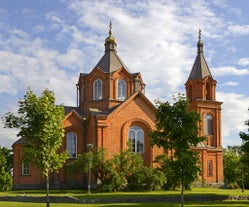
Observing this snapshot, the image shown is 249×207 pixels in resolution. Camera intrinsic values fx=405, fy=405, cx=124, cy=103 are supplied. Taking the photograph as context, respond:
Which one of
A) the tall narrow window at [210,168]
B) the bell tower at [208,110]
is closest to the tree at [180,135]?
the bell tower at [208,110]

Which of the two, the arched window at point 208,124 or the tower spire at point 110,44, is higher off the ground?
the tower spire at point 110,44

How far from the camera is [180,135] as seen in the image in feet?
89.4

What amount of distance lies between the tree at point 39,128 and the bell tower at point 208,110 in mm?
35367

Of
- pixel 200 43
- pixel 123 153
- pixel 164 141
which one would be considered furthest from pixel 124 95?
pixel 164 141

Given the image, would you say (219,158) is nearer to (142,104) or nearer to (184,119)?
(142,104)

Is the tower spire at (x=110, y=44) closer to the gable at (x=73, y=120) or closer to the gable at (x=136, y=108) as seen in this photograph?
the gable at (x=136, y=108)

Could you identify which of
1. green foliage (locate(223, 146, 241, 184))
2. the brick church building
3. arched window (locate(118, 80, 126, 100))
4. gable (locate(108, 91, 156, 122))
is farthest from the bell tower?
arched window (locate(118, 80, 126, 100))

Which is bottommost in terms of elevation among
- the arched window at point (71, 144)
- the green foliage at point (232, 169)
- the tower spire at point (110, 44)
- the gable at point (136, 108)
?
the green foliage at point (232, 169)

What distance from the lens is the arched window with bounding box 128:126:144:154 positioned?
4784 centimetres

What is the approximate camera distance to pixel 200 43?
6078 cm

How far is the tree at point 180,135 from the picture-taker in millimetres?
26750

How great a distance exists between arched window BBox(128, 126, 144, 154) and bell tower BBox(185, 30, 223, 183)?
11448 millimetres

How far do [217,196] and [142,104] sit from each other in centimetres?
1526

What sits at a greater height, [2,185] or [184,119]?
[184,119]
